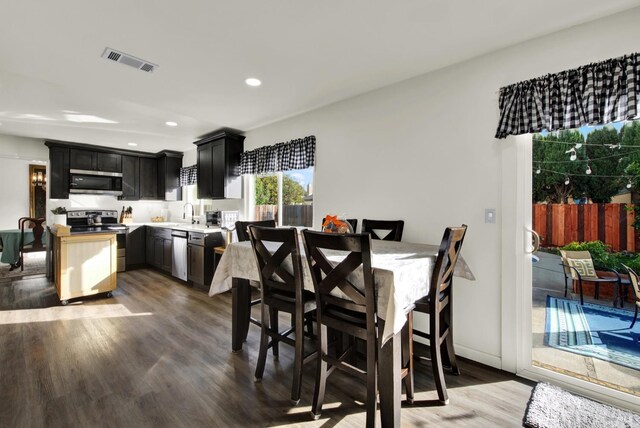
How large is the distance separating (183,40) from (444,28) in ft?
6.20

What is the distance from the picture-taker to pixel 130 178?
597 centimetres

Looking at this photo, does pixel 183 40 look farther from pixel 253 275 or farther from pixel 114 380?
pixel 114 380

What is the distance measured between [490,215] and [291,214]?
101 inches

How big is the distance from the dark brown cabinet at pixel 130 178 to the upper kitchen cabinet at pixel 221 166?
2041 mm

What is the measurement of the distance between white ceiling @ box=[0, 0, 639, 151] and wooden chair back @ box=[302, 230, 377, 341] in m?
1.46

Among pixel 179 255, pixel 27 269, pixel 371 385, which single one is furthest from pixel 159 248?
pixel 371 385

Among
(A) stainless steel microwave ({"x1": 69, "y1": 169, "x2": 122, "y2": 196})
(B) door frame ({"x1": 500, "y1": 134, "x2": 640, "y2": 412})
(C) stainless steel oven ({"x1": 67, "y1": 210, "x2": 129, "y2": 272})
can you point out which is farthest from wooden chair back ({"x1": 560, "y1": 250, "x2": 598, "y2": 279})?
(A) stainless steel microwave ({"x1": 69, "y1": 169, "x2": 122, "y2": 196})

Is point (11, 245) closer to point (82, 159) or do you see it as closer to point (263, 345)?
point (82, 159)

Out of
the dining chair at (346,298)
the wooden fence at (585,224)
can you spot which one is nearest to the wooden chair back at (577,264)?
the wooden fence at (585,224)

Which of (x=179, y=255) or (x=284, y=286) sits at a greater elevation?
(x=284, y=286)

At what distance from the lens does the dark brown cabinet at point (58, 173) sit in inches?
202

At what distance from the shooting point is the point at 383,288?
1.50m

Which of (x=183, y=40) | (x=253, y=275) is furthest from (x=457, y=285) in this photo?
(x=183, y=40)

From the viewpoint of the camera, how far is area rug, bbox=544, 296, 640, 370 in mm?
2027
